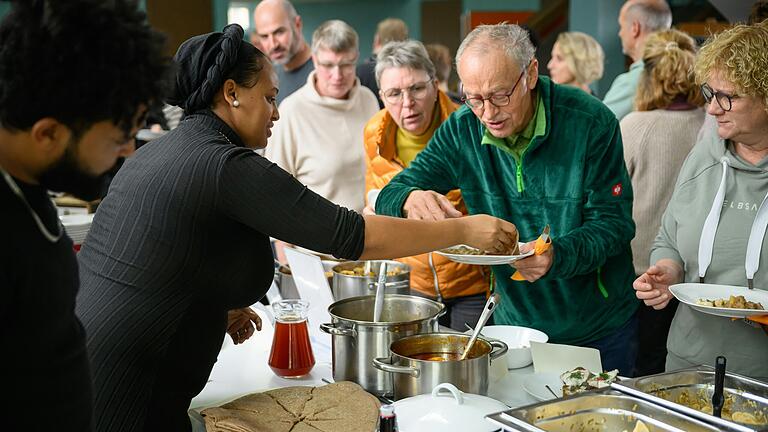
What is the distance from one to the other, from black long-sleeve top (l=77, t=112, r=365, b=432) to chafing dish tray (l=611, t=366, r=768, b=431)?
0.60 metres

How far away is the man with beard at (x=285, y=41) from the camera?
164 inches

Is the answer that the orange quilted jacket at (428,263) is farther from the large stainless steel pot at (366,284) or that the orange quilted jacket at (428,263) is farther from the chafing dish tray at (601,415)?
the chafing dish tray at (601,415)

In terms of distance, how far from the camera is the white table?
5.95 ft

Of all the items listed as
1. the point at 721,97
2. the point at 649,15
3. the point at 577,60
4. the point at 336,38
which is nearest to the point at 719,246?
the point at 721,97

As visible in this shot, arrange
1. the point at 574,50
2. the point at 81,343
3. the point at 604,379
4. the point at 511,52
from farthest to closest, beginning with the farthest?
1. the point at 574,50
2. the point at 511,52
3. the point at 604,379
4. the point at 81,343

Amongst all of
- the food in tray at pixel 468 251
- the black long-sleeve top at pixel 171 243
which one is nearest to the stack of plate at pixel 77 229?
the food in tray at pixel 468 251

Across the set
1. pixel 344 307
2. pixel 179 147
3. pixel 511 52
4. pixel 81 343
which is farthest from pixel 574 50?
pixel 81 343

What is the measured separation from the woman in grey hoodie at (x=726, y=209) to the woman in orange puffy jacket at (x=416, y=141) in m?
0.78

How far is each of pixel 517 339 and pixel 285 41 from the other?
2.59 meters

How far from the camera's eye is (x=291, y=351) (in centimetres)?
198

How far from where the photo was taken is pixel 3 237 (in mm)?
952

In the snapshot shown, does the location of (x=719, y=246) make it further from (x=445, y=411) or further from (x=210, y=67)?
(x=210, y=67)

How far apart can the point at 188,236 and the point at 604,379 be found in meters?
0.87

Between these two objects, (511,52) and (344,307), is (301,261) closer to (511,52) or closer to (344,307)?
(344,307)
